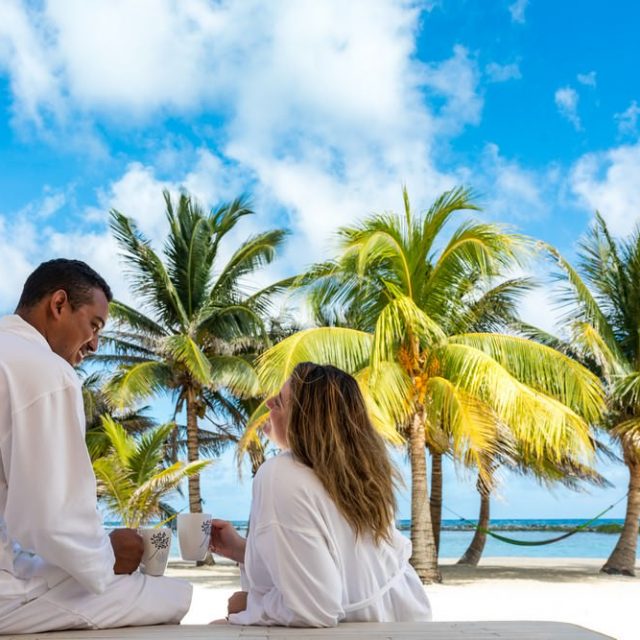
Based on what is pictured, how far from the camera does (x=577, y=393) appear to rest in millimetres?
14781

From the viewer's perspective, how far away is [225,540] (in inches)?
115

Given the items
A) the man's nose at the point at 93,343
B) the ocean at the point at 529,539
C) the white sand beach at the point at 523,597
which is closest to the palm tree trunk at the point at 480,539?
the white sand beach at the point at 523,597

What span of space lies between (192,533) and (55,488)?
0.66 meters

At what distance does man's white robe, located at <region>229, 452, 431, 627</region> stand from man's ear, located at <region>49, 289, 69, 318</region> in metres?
0.82

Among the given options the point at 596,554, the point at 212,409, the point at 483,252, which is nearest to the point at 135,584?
the point at 483,252

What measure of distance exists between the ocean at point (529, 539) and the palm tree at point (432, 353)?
25.7 metres

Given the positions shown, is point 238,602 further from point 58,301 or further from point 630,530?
point 630,530

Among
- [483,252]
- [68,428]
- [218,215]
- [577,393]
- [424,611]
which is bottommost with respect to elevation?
[424,611]

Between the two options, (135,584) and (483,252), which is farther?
(483,252)

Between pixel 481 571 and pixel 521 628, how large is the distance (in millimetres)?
20409

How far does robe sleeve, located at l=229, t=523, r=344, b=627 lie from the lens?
2494 mm

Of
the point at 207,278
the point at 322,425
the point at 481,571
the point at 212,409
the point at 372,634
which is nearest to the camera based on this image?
the point at 372,634

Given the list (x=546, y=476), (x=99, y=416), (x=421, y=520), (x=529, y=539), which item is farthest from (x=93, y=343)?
(x=529, y=539)

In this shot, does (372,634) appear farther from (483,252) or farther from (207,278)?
(207,278)
